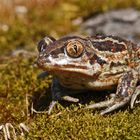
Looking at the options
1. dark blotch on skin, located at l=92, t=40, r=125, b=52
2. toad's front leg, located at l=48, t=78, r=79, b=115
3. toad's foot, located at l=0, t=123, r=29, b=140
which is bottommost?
toad's foot, located at l=0, t=123, r=29, b=140

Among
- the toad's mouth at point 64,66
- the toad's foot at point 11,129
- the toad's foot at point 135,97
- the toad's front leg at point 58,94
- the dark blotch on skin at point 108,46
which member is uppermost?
the dark blotch on skin at point 108,46

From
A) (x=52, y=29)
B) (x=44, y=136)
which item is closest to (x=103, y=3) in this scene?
(x=52, y=29)

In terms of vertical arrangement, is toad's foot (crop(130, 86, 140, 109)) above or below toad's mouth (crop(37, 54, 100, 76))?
below

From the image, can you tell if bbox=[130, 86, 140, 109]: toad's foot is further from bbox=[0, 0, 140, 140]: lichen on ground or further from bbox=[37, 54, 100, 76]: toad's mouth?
bbox=[37, 54, 100, 76]: toad's mouth

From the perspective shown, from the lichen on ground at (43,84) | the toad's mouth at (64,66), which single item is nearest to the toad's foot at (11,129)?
the lichen on ground at (43,84)

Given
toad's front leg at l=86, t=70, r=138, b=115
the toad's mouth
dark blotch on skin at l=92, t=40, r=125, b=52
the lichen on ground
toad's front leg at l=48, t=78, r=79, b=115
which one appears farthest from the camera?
toad's front leg at l=48, t=78, r=79, b=115

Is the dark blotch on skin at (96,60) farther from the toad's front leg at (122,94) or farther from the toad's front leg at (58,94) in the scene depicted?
the toad's front leg at (58,94)

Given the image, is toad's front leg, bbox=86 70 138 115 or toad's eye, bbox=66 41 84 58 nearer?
toad's eye, bbox=66 41 84 58

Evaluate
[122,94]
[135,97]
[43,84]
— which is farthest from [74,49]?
[43,84]

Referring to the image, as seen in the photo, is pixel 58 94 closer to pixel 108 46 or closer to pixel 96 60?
pixel 96 60

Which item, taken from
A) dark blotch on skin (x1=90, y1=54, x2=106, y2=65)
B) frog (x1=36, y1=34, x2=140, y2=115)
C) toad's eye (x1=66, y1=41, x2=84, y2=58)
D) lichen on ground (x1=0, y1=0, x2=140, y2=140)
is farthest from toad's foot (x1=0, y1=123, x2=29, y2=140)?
dark blotch on skin (x1=90, y1=54, x2=106, y2=65)
